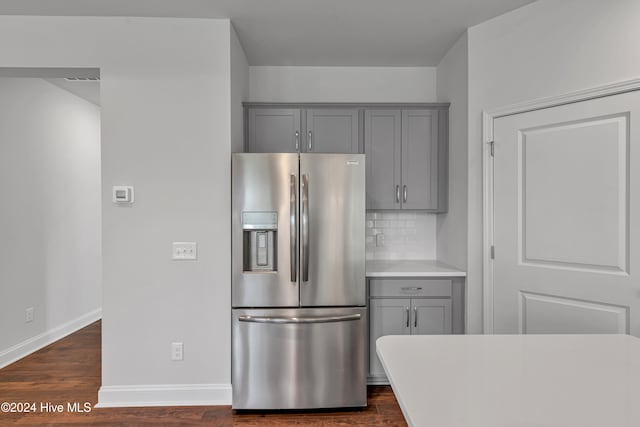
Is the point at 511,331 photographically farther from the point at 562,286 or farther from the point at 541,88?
the point at 541,88

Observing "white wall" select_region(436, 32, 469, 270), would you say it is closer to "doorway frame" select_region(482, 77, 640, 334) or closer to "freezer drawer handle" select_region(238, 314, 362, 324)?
"doorway frame" select_region(482, 77, 640, 334)

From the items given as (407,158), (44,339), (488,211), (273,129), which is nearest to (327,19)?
(273,129)

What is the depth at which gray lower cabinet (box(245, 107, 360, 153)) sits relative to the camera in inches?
129

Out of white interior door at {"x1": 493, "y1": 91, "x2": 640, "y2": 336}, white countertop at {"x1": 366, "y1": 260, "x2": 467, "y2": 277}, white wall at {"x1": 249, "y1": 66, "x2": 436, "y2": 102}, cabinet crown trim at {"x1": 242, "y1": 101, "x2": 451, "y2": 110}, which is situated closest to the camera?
Answer: white interior door at {"x1": 493, "y1": 91, "x2": 640, "y2": 336}

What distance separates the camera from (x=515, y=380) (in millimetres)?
1021

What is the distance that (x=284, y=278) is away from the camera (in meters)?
2.62

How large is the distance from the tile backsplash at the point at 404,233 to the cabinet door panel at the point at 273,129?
3.41ft

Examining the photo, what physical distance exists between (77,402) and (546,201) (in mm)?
A: 3496

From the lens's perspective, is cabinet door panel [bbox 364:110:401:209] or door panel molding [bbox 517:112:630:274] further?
cabinet door panel [bbox 364:110:401:209]

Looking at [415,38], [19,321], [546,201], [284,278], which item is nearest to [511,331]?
[546,201]

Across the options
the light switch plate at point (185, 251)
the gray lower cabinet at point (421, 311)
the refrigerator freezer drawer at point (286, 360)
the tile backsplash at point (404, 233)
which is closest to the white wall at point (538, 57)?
the gray lower cabinet at point (421, 311)

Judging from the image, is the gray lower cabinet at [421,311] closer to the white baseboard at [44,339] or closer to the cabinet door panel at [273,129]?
the cabinet door panel at [273,129]

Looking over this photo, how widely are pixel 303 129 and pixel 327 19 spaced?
89 centimetres

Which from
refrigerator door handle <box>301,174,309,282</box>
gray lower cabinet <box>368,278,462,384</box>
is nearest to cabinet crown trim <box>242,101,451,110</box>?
refrigerator door handle <box>301,174,309,282</box>
